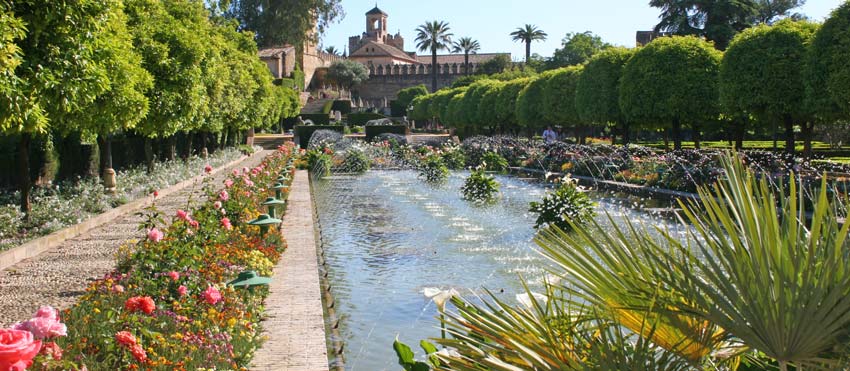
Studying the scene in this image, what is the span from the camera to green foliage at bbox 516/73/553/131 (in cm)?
3167

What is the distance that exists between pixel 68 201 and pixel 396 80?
78.2m

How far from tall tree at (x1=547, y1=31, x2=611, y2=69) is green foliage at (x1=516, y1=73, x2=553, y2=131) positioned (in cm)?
2956

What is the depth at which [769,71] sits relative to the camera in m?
15.9

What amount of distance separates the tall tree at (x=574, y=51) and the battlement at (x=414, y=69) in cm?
2247

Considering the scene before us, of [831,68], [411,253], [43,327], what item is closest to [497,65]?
[831,68]

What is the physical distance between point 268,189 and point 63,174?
599 cm

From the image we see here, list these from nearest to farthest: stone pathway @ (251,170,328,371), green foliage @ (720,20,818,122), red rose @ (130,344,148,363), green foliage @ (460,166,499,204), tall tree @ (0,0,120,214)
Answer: red rose @ (130,344,148,363) → stone pathway @ (251,170,328,371) → tall tree @ (0,0,120,214) → green foliage @ (460,166,499,204) → green foliage @ (720,20,818,122)

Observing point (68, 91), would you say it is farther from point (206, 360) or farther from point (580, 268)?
point (580, 268)

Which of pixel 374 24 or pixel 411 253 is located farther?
pixel 374 24

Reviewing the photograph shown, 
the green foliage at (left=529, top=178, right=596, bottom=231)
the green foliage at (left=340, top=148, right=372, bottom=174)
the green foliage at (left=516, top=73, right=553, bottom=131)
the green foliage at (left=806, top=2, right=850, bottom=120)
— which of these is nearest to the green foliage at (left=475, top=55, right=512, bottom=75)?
the green foliage at (left=516, top=73, right=553, bottom=131)

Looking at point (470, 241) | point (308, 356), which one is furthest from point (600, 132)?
point (308, 356)

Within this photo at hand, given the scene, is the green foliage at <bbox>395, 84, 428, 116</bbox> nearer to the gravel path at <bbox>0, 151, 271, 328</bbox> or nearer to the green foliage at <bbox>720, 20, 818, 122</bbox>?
the green foliage at <bbox>720, 20, 818, 122</bbox>

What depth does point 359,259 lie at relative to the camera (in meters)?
8.23

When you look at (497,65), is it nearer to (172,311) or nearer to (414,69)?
(414,69)
